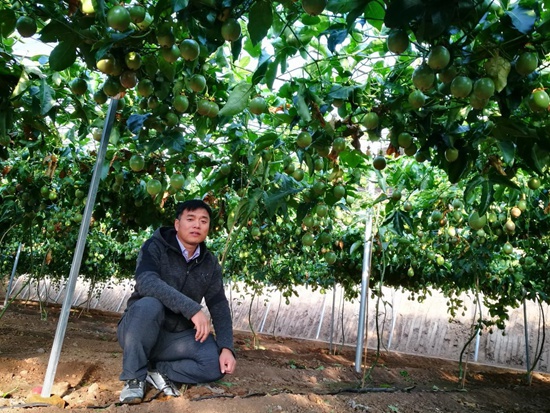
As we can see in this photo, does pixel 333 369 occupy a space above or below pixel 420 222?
below

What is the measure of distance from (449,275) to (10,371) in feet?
21.8

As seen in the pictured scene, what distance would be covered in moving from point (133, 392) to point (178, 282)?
0.58 metres

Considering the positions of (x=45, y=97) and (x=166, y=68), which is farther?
(x=45, y=97)

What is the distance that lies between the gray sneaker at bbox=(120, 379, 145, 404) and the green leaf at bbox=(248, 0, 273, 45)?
5.83 ft

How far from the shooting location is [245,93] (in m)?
1.98

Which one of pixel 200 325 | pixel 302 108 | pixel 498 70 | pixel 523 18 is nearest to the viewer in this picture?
pixel 523 18

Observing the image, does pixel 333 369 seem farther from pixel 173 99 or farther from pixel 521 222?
pixel 173 99

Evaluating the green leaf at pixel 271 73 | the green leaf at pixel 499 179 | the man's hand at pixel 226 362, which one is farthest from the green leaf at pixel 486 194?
the man's hand at pixel 226 362

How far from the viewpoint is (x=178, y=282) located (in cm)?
261

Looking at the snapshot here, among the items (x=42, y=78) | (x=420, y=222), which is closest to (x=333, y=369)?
(x=420, y=222)

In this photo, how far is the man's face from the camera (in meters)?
2.62

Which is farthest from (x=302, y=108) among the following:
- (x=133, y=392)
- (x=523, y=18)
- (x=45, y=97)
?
(x=133, y=392)

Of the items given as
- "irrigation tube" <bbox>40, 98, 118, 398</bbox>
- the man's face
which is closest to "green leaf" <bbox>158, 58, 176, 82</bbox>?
"irrigation tube" <bbox>40, 98, 118, 398</bbox>

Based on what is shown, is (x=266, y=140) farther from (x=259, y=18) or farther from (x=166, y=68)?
(x=259, y=18)
